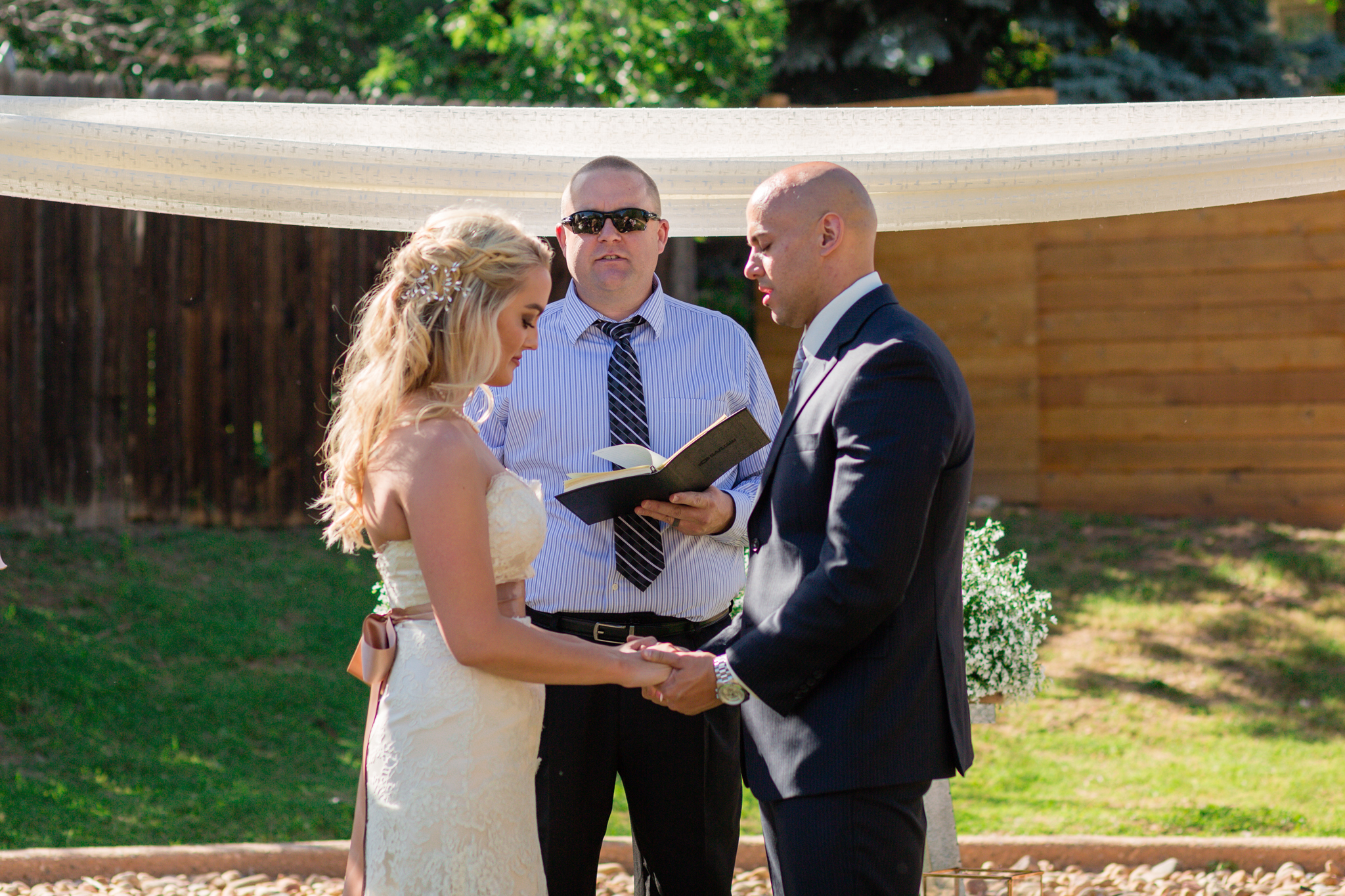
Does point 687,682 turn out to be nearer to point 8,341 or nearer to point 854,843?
point 854,843

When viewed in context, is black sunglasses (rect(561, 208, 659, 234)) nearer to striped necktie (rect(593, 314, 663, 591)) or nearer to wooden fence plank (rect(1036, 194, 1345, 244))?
striped necktie (rect(593, 314, 663, 591))

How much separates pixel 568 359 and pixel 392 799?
4.37 feet

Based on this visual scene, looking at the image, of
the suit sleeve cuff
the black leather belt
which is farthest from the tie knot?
the black leather belt

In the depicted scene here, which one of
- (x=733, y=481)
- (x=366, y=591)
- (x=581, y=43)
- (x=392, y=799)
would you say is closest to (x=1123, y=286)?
(x=581, y=43)

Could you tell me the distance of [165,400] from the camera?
7918 mm

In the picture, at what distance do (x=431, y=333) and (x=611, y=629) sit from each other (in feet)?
3.45

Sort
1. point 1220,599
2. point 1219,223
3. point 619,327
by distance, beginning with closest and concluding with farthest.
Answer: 1. point 619,327
2. point 1220,599
3. point 1219,223

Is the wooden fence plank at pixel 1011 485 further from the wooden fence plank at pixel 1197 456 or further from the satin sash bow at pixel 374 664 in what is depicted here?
the satin sash bow at pixel 374 664

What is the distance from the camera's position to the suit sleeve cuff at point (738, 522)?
3242 mm

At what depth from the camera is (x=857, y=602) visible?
232 centimetres

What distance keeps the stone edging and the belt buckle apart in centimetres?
170

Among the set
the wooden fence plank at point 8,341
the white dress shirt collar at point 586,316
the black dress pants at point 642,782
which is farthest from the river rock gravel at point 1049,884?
the wooden fence plank at point 8,341

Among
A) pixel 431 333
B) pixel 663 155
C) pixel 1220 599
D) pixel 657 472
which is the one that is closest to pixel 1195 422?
pixel 1220 599

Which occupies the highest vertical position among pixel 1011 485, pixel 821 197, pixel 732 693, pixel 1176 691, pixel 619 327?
pixel 821 197
